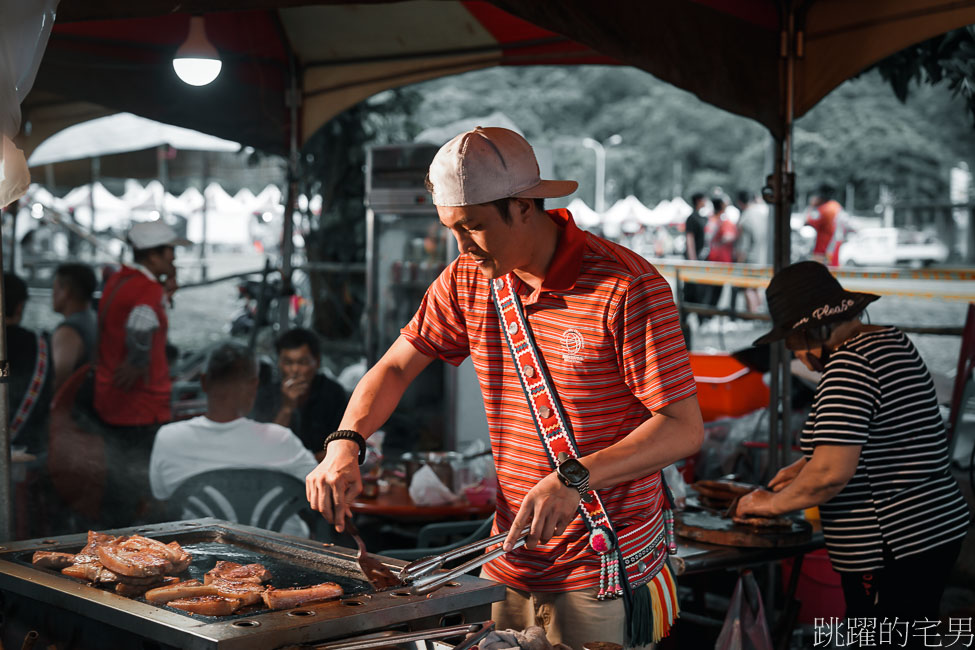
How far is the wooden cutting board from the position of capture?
11.6 ft

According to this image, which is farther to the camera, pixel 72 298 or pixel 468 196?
pixel 72 298

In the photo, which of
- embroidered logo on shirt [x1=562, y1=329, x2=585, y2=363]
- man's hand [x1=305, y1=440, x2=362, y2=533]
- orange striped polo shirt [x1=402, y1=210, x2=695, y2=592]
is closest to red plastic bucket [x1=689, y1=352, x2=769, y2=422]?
orange striped polo shirt [x1=402, y1=210, x2=695, y2=592]

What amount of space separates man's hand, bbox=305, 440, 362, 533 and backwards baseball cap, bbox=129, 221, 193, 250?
4.18 metres

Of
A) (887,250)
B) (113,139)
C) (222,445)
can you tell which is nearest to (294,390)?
(222,445)

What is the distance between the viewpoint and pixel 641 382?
92.2 inches

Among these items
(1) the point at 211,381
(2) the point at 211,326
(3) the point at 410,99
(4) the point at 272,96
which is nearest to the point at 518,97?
(2) the point at 211,326

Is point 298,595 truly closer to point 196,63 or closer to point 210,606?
point 210,606

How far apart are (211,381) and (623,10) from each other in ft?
6.87

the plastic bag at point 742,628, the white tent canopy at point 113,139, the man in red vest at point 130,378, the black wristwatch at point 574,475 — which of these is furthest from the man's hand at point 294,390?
the white tent canopy at point 113,139

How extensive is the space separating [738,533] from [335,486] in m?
1.75

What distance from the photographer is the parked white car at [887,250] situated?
28.3 metres

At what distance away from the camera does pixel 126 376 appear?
576 cm

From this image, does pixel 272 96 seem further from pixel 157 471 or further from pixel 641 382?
pixel 641 382

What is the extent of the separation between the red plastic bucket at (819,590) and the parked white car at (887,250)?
2500cm
